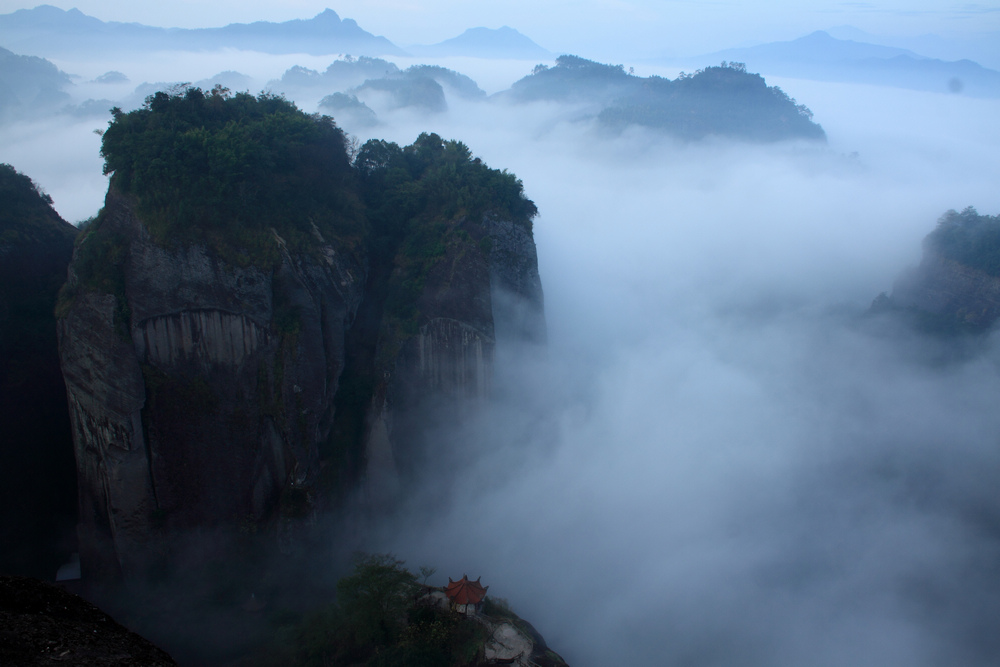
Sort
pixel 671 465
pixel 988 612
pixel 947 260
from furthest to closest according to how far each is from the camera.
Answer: pixel 947 260 < pixel 671 465 < pixel 988 612

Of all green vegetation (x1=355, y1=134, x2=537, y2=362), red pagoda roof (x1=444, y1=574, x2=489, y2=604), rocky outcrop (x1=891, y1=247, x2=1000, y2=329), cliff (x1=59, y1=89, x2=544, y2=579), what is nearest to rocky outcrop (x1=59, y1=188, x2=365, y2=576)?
cliff (x1=59, y1=89, x2=544, y2=579)

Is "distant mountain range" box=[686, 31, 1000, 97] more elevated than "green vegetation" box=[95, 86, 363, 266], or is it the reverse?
"distant mountain range" box=[686, 31, 1000, 97]

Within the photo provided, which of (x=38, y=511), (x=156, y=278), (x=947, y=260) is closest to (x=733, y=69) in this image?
(x=947, y=260)

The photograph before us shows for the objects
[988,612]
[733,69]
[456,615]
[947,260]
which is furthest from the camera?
[733,69]

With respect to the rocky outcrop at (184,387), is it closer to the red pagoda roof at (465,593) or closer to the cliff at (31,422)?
the cliff at (31,422)

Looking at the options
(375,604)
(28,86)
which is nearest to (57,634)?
(375,604)

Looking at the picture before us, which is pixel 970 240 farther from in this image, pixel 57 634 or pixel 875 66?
pixel 875 66

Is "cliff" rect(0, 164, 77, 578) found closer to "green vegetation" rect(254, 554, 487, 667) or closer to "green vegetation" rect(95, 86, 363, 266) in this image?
"green vegetation" rect(95, 86, 363, 266)

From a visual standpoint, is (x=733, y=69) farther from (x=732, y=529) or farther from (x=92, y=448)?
(x=92, y=448)
